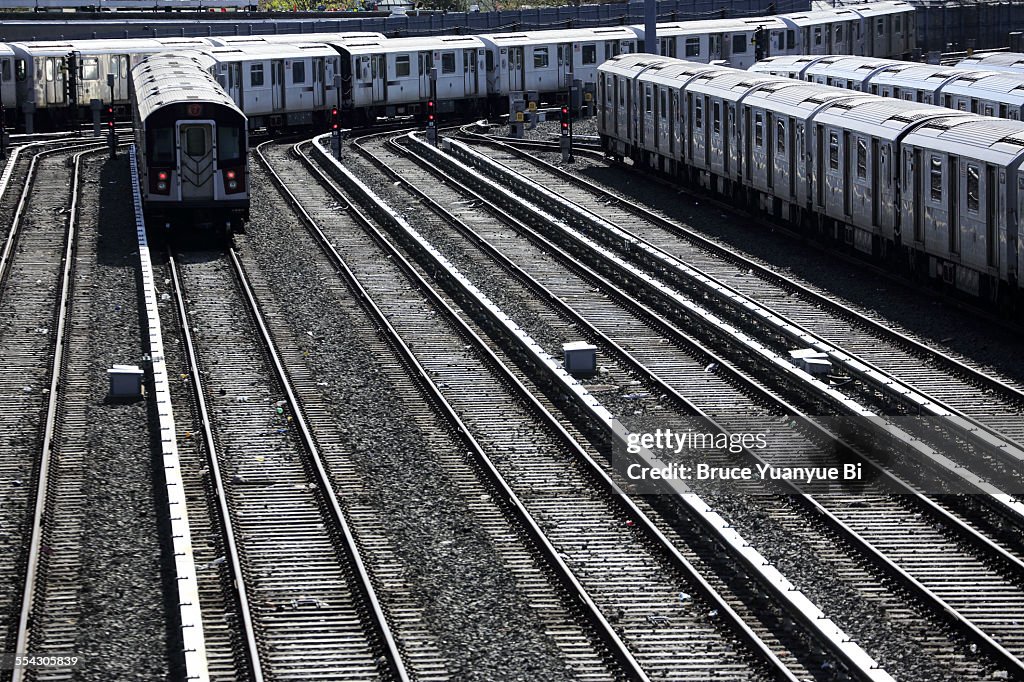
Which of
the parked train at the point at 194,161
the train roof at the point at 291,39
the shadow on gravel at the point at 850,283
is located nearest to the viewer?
the shadow on gravel at the point at 850,283

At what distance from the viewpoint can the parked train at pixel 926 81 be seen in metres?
34.8

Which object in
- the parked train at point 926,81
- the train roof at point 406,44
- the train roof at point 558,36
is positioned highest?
the train roof at point 558,36

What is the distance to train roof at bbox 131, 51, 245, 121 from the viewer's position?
32.6 meters

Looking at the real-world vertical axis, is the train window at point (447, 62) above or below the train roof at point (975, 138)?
above

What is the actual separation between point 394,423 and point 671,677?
7.76 metres

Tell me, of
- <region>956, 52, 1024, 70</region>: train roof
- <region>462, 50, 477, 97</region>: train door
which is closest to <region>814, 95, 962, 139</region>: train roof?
<region>956, 52, 1024, 70</region>: train roof

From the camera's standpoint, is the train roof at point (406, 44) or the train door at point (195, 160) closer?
the train door at point (195, 160)

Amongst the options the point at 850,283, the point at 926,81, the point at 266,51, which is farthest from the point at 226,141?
the point at 266,51

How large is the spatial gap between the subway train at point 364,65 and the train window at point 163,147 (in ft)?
59.7

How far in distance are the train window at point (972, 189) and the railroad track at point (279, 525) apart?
10.2 metres

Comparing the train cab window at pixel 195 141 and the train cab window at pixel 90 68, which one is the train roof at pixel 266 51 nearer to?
the train cab window at pixel 90 68

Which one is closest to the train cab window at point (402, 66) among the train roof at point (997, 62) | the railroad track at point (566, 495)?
the train roof at point (997, 62)

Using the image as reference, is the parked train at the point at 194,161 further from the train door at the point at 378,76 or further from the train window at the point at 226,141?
the train door at the point at 378,76

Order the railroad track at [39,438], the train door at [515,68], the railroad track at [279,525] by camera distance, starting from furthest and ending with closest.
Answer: the train door at [515,68]
the railroad track at [39,438]
the railroad track at [279,525]
